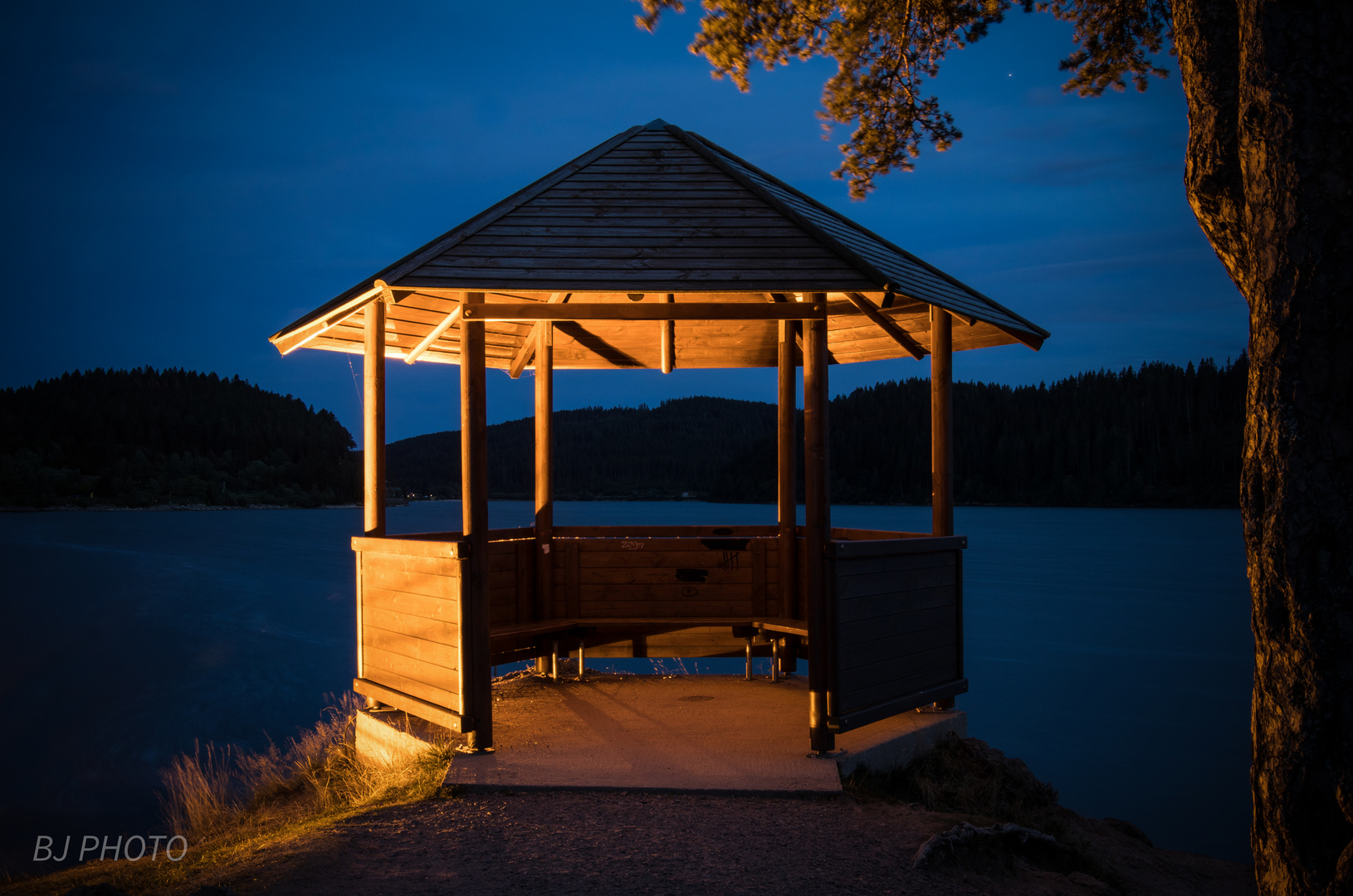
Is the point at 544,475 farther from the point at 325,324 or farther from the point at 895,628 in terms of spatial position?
the point at 895,628

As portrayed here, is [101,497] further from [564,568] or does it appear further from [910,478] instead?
[564,568]

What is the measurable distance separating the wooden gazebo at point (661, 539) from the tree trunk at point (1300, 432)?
2.18 m

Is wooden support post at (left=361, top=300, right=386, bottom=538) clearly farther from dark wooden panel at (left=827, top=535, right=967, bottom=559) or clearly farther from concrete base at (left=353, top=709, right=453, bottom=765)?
dark wooden panel at (left=827, top=535, right=967, bottom=559)

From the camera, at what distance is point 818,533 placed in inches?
210

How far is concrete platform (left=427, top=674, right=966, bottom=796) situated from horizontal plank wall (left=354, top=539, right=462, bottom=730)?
1.74 ft

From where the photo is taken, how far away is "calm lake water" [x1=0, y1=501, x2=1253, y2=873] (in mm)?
17203

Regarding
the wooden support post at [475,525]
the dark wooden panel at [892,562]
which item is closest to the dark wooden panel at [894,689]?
the dark wooden panel at [892,562]

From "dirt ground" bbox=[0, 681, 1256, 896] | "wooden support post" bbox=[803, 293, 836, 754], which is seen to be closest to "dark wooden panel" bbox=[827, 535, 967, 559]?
"wooden support post" bbox=[803, 293, 836, 754]

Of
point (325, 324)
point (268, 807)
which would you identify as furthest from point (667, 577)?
point (268, 807)

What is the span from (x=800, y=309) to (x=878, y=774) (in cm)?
302

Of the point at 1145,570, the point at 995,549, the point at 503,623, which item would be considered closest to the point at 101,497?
the point at 995,549

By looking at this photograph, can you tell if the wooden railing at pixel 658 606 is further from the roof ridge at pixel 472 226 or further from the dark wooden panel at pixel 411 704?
the roof ridge at pixel 472 226

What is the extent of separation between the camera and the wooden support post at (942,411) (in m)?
6.27

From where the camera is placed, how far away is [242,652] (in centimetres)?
3172
